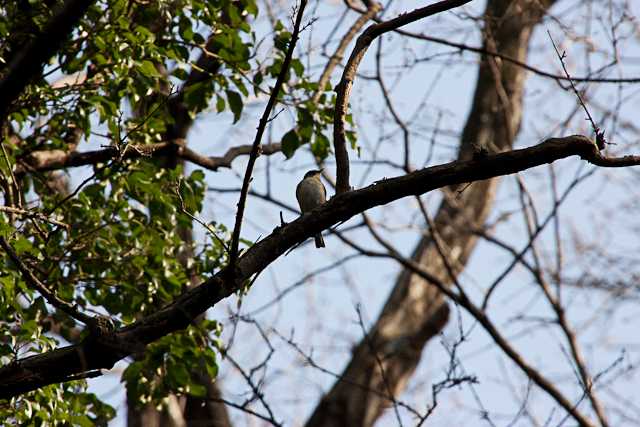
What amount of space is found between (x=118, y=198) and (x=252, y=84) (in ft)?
3.43

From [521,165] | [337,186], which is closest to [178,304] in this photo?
[337,186]

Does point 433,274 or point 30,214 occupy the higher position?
point 433,274

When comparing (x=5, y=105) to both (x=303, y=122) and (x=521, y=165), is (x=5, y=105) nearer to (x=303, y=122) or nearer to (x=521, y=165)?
(x=521, y=165)

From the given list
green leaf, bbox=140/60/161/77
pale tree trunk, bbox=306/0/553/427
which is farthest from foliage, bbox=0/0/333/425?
pale tree trunk, bbox=306/0/553/427

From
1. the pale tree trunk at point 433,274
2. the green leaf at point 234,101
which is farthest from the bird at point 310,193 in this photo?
the pale tree trunk at point 433,274

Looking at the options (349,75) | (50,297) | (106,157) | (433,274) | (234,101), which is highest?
(433,274)

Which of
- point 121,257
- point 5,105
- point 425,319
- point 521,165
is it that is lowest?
point 5,105

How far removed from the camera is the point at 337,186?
3.68m

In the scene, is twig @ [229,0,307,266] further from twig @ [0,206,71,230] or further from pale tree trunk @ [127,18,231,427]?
pale tree trunk @ [127,18,231,427]

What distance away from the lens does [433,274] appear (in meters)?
9.91

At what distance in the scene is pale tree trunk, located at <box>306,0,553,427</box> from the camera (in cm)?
924

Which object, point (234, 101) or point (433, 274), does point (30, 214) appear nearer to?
point (234, 101)

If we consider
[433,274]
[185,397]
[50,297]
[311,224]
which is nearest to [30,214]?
[50,297]

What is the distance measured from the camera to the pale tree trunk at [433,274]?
30.3 feet
